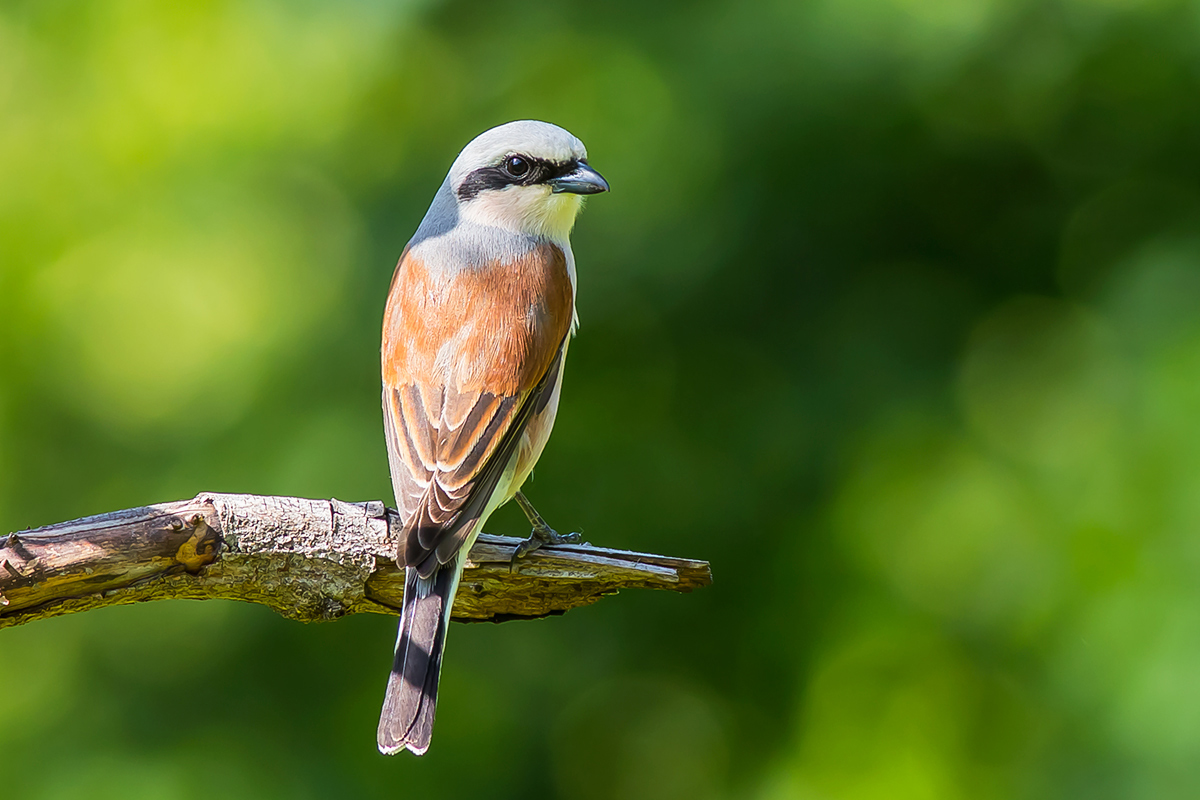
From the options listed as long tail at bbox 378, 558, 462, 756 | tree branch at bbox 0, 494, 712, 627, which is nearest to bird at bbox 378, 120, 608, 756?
long tail at bbox 378, 558, 462, 756

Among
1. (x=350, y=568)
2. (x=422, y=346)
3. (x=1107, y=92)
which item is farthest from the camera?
(x=1107, y=92)

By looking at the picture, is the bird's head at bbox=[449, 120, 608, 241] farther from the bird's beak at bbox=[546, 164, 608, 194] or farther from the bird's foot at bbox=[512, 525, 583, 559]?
the bird's foot at bbox=[512, 525, 583, 559]

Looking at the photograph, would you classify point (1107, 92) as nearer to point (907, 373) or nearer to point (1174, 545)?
point (907, 373)

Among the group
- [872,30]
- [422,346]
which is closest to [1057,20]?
[872,30]

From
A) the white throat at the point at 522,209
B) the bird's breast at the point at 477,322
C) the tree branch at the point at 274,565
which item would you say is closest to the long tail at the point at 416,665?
the tree branch at the point at 274,565

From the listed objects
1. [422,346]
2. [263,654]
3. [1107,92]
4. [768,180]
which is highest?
[1107,92]

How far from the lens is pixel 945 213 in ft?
19.3

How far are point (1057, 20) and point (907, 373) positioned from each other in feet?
5.61

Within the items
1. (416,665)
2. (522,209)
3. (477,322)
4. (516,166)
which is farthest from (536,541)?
(516,166)

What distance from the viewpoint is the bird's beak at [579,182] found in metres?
4.24

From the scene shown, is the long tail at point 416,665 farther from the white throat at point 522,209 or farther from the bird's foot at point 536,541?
the white throat at point 522,209

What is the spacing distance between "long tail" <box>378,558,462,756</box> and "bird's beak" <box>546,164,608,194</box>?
1.57 metres

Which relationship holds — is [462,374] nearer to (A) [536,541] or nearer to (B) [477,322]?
(B) [477,322]

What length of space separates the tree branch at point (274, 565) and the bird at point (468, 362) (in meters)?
0.13
